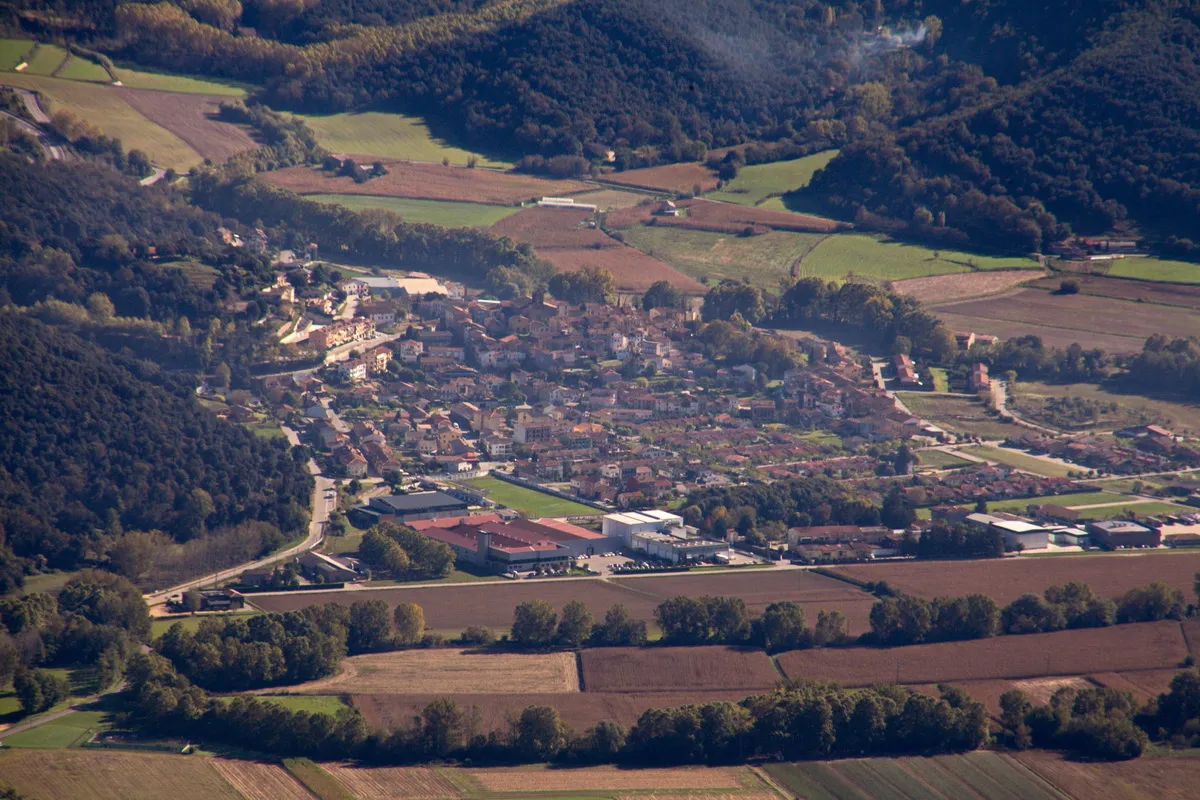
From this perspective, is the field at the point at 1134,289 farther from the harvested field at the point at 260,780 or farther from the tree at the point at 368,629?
the harvested field at the point at 260,780

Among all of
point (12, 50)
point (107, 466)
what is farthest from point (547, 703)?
point (12, 50)

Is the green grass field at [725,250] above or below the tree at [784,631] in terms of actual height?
above

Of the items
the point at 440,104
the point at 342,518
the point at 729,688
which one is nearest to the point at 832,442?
the point at 342,518

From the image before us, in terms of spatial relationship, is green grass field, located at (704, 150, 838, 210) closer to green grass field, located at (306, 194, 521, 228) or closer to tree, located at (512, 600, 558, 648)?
green grass field, located at (306, 194, 521, 228)

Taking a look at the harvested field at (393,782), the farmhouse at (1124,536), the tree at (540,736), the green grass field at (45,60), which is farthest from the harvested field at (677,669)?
the green grass field at (45,60)

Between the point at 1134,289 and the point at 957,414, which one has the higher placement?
the point at 1134,289

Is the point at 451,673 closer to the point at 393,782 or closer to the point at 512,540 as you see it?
the point at 393,782

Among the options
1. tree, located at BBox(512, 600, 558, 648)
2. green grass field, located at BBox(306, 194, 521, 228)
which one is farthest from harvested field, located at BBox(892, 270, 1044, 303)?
tree, located at BBox(512, 600, 558, 648)
